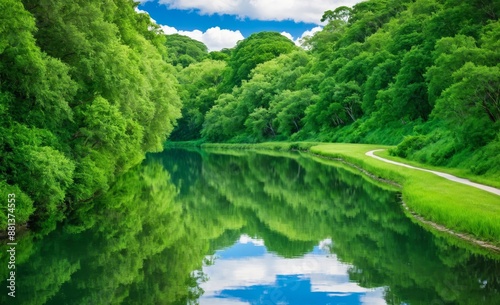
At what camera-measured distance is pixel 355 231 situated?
69.5 feet

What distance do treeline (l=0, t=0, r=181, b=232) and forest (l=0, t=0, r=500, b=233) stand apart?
0.05m

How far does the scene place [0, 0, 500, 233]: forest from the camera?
65.3 ft

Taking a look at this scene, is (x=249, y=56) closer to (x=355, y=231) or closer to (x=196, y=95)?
(x=196, y=95)

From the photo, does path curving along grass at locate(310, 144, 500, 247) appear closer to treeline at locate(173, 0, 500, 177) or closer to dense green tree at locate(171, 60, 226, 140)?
treeline at locate(173, 0, 500, 177)

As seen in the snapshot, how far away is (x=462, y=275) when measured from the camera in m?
14.5

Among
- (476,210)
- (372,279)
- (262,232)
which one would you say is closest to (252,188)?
(262,232)

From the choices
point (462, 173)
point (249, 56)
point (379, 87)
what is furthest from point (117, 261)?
point (249, 56)

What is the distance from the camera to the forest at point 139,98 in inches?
783

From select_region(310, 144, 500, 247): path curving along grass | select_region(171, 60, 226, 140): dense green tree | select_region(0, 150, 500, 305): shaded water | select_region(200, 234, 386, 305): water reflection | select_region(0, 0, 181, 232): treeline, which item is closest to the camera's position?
select_region(200, 234, 386, 305): water reflection

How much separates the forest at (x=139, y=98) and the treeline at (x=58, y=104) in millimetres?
53

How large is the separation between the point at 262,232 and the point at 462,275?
29.9ft

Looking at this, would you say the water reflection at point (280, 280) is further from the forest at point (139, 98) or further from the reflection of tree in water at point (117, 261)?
the forest at point (139, 98)

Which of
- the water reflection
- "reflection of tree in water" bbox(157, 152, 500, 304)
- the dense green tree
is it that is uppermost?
the dense green tree

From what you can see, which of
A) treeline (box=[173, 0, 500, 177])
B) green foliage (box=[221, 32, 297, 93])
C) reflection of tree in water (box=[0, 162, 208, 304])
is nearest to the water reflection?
reflection of tree in water (box=[0, 162, 208, 304])
